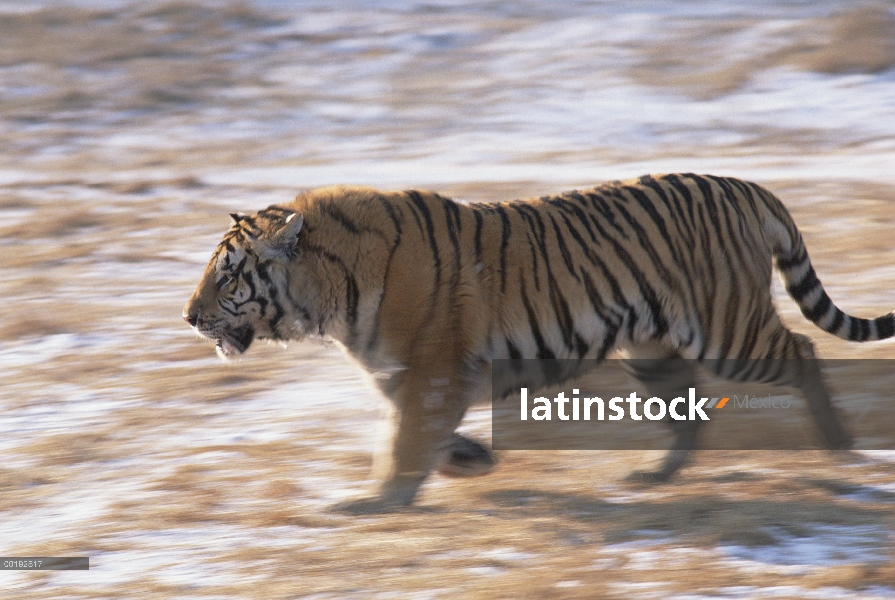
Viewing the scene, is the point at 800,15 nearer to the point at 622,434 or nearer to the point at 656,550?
the point at 622,434

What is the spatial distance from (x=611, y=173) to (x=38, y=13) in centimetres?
1186

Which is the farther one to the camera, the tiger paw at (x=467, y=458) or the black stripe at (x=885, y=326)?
the black stripe at (x=885, y=326)

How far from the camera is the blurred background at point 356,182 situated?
4.29m

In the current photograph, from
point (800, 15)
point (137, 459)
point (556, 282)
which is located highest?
point (800, 15)

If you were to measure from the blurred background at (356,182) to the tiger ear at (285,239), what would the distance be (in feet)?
3.20

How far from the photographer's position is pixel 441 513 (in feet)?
15.4

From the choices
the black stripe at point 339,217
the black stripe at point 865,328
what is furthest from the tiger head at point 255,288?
the black stripe at point 865,328

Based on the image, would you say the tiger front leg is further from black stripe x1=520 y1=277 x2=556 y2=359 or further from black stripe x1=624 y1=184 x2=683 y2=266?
black stripe x1=624 y1=184 x2=683 y2=266

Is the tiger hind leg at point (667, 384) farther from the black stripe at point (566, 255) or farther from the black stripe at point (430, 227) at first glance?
the black stripe at point (430, 227)

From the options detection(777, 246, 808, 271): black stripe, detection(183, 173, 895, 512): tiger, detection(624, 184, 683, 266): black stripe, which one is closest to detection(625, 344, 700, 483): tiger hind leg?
detection(183, 173, 895, 512): tiger

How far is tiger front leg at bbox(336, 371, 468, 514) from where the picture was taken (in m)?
Result: 4.59

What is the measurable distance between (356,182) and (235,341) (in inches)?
278

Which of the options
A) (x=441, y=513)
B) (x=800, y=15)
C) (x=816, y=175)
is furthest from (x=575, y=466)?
(x=800, y=15)

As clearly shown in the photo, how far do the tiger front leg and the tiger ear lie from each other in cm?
60
